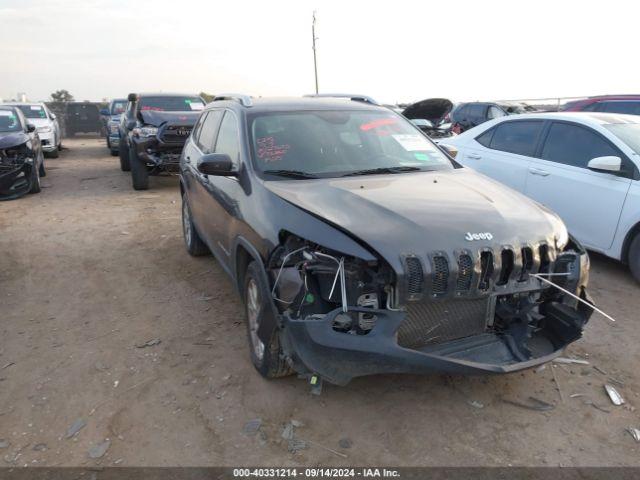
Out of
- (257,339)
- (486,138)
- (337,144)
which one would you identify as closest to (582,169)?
(486,138)

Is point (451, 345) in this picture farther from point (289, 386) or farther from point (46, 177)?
point (46, 177)

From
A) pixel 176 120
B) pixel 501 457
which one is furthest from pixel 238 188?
pixel 176 120

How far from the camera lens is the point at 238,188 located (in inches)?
145

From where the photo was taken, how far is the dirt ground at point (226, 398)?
271cm

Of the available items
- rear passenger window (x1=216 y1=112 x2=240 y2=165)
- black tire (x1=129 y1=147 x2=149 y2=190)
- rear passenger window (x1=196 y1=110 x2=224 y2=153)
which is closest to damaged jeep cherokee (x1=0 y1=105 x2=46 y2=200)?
black tire (x1=129 y1=147 x2=149 y2=190)

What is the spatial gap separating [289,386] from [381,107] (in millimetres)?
2691

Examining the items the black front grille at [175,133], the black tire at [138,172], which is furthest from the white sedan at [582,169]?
the black tire at [138,172]

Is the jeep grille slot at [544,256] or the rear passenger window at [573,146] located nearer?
the jeep grille slot at [544,256]

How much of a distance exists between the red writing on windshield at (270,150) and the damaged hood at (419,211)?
34 centimetres

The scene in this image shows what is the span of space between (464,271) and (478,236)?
237 mm

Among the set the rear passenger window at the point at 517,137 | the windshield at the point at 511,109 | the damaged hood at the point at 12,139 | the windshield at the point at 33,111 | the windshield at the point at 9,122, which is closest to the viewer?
the rear passenger window at the point at 517,137

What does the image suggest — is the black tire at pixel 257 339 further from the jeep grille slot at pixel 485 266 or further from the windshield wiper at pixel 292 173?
the jeep grille slot at pixel 485 266

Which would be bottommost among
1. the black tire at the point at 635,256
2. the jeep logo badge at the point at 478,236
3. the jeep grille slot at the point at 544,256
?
the black tire at the point at 635,256

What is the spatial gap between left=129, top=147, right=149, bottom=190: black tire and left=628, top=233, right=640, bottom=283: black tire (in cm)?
826
